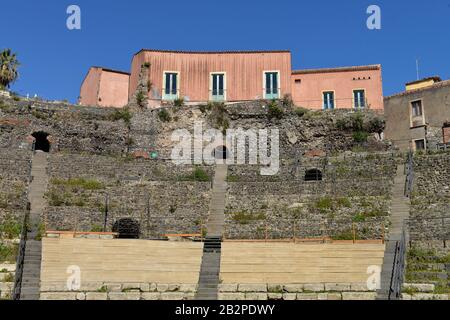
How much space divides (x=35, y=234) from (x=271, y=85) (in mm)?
21082

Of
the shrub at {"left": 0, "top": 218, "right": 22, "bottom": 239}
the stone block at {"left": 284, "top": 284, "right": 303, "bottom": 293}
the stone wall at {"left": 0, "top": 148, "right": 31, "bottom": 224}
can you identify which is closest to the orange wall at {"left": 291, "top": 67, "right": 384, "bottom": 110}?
the stone wall at {"left": 0, "top": 148, "right": 31, "bottom": 224}

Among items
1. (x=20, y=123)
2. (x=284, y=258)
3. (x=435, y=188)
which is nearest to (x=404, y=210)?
(x=435, y=188)

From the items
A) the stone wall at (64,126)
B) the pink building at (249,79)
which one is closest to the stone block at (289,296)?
the stone wall at (64,126)

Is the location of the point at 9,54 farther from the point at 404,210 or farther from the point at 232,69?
the point at 404,210

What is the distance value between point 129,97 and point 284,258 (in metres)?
22.3

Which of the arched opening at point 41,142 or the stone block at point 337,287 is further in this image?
the arched opening at point 41,142

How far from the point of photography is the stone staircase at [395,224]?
778 inches

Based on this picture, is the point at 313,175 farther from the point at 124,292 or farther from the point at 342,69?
the point at 124,292

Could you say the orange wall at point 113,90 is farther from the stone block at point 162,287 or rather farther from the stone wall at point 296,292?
the stone wall at point 296,292

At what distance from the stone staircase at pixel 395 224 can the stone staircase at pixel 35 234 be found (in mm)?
11955

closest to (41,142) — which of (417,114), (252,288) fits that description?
(252,288)

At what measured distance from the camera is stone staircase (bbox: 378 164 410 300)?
19.8m

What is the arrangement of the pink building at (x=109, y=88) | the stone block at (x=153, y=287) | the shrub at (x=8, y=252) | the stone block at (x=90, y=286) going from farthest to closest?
the pink building at (x=109, y=88) < the shrub at (x=8, y=252) < the stone block at (x=153, y=287) < the stone block at (x=90, y=286)

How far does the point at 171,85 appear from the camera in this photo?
3884cm
